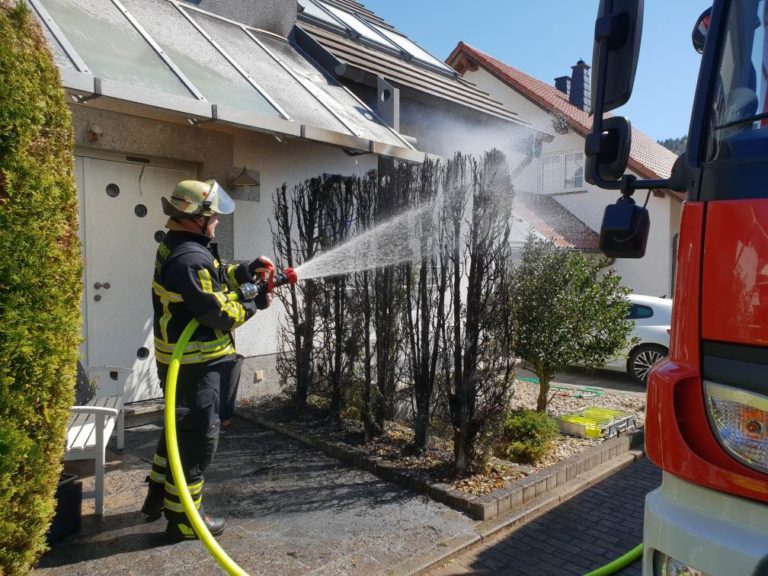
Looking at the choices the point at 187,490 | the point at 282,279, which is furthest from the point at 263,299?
the point at 187,490

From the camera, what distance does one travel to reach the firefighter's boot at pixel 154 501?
384 cm

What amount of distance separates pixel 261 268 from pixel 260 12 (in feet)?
20.4

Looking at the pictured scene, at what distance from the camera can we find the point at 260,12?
856 centimetres

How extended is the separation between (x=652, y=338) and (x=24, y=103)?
32.0 feet

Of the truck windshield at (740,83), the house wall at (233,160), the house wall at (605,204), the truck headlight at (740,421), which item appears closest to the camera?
the truck headlight at (740,421)

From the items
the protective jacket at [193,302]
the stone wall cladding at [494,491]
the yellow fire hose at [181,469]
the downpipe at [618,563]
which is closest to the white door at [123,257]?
the stone wall cladding at [494,491]

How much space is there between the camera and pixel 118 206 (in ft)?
20.1

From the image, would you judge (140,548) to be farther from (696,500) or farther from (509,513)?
(696,500)

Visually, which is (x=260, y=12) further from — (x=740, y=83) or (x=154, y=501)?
(x=740, y=83)

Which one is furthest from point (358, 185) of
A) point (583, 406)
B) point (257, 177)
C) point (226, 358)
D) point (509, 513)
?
point (583, 406)

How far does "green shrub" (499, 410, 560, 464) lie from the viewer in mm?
5062

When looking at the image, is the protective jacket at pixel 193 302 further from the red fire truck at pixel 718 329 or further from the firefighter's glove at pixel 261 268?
the red fire truck at pixel 718 329

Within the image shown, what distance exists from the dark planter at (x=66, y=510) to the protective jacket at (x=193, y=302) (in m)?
0.89

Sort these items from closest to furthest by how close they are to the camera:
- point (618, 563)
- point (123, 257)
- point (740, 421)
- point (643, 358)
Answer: point (740, 421)
point (618, 563)
point (123, 257)
point (643, 358)
